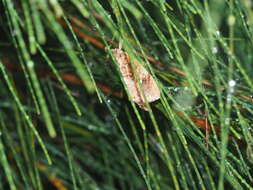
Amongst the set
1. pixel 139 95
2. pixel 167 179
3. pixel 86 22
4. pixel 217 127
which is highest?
pixel 86 22

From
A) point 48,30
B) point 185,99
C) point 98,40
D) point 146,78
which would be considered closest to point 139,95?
point 146,78

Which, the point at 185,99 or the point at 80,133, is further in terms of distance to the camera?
the point at 80,133

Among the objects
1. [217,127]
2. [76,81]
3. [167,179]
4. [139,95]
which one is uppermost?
[76,81]

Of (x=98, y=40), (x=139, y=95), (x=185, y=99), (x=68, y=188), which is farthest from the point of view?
(x=68, y=188)

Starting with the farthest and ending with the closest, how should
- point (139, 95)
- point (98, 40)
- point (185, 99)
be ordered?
point (98, 40) < point (185, 99) < point (139, 95)

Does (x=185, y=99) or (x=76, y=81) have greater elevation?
(x=76, y=81)

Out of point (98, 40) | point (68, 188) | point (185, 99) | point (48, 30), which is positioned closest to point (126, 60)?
point (185, 99)

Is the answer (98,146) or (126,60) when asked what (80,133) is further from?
(126,60)

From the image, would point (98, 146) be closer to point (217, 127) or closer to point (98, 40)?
point (98, 40)

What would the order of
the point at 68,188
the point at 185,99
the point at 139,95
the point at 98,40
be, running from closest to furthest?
1. the point at 139,95
2. the point at 185,99
3. the point at 98,40
4. the point at 68,188
